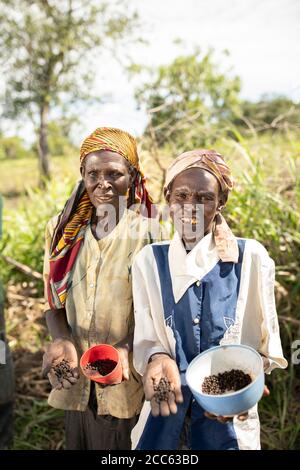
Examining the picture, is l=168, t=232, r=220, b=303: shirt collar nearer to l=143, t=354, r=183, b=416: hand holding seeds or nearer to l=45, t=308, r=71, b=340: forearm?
l=143, t=354, r=183, b=416: hand holding seeds

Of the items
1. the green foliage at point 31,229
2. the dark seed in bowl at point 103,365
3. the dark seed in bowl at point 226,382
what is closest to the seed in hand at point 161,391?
the dark seed in bowl at point 226,382

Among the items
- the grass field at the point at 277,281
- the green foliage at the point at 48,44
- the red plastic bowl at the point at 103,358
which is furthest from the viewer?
the green foliage at the point at 48,44

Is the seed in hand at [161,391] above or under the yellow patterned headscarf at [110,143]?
under

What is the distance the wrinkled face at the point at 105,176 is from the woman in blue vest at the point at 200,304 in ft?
0.86

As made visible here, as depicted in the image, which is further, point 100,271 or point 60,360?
point 100,271

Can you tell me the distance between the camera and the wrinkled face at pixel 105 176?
6.07 ft

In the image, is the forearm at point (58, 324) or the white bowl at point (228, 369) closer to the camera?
the white bowl at point (228, 369)

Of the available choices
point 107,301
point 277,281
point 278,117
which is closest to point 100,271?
point 107,301

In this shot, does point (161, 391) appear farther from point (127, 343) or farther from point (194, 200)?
point (194, 200)

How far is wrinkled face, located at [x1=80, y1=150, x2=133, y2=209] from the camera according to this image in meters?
1.85

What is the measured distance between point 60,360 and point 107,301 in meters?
0.29

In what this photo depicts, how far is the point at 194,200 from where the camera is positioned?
1.63 metres

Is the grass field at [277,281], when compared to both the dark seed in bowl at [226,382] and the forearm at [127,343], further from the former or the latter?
the dark seed in bowl at [226,382]
